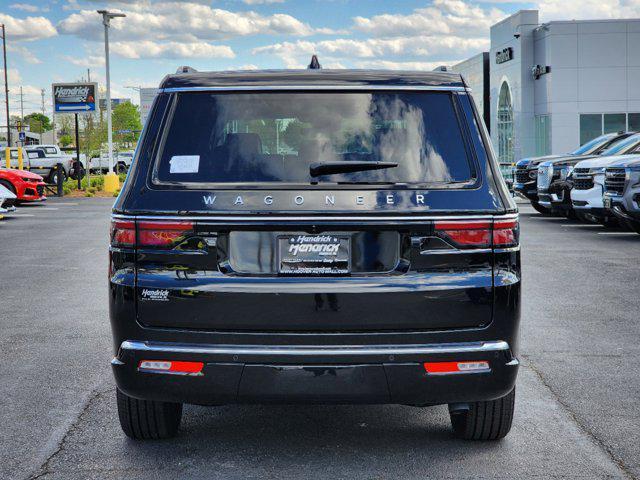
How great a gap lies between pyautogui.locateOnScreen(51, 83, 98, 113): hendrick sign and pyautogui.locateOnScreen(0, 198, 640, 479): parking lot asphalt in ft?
124

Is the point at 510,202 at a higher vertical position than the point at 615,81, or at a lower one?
lower

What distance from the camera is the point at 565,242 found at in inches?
653

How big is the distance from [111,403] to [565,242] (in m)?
12.1

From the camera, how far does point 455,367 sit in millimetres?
4211

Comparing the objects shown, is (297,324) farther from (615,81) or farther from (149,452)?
(615,81)

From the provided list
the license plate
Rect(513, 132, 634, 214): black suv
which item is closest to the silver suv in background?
Rect(513, 132, 634, 214): black suv

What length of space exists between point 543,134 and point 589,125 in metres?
2.30

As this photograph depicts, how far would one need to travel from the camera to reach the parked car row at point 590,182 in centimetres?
1638

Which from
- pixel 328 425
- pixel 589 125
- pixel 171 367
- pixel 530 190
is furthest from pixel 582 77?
pixel 171 367

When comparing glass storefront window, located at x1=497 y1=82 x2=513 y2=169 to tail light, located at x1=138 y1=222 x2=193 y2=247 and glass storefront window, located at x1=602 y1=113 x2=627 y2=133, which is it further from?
tail light, located at x1=138 y1=222 x2=193 y2=247

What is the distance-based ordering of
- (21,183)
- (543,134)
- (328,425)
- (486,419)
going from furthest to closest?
(543,134) < (21,183) < (328,425) < (486,419)

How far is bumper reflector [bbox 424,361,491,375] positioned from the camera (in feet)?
13.7

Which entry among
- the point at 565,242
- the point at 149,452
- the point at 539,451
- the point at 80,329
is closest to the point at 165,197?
the point at 149,452

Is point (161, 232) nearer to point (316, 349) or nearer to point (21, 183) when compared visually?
point (316, 349)
